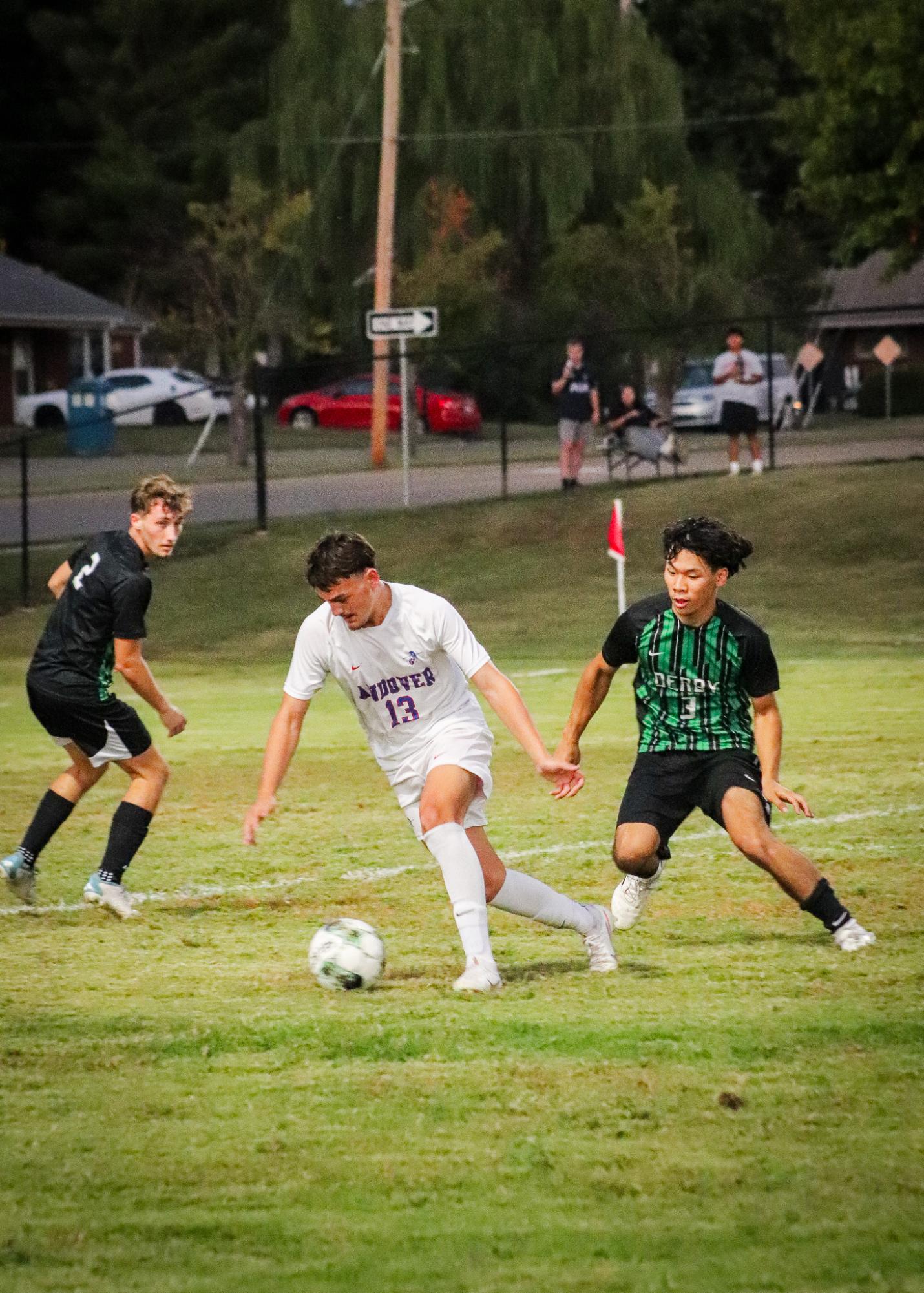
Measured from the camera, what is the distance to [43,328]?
5388 centimetres

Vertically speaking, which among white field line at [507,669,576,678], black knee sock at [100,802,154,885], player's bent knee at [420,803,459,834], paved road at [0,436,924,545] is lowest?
white field line at [507,669,576,678]

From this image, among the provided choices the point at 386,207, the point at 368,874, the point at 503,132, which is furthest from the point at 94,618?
the point at 503,132

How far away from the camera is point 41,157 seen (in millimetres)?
71062

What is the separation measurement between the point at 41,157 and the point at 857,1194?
7061 cm

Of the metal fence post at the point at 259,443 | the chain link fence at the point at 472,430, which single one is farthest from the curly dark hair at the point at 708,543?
the metal fence post at the point at 259,443

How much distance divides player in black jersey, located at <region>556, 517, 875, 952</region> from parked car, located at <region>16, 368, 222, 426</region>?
4428 cm

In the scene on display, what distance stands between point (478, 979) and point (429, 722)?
0.87 metres

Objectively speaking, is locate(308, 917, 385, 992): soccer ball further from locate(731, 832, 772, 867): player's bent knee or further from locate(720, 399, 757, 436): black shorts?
locate(720, 399, 757, 436): black shorts

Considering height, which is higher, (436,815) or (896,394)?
(436,815)

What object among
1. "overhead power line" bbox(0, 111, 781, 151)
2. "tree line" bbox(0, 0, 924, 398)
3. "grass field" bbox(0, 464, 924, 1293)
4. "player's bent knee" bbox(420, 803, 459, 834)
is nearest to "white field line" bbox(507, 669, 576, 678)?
"grass field" bbox(0, 464, 924, 1293)

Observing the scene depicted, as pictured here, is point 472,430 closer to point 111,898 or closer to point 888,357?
point 888,357

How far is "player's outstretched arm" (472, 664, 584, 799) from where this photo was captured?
6574mm

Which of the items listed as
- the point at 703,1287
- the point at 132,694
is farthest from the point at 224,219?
the point at 703,1287

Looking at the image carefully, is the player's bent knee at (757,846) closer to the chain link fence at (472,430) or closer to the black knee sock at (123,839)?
the black knee sock at (123,839)
